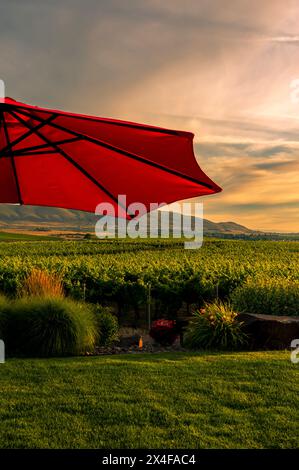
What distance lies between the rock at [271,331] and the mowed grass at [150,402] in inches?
53.4

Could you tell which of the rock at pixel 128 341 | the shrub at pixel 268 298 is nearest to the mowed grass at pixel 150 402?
the rock at pixel 128 341

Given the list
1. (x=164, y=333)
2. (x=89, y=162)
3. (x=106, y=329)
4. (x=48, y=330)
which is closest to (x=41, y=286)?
(x=106, y=329)

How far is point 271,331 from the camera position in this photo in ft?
Answer: 33.2

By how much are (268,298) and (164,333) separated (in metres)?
2.79

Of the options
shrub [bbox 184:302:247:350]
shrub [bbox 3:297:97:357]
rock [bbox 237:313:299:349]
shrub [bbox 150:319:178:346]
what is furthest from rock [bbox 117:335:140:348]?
rock [bbox 237:313:299:349]

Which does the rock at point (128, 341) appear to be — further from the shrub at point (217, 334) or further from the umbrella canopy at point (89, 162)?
the umbrella canopy at point (89, 162)

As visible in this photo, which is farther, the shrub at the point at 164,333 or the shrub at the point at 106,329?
the shrub at the point at 164,333

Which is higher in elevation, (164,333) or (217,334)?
(217,334)

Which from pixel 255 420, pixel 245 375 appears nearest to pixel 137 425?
pixel 255 420

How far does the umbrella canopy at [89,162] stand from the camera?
5.01 m

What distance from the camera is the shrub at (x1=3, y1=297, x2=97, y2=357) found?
30.8 feet

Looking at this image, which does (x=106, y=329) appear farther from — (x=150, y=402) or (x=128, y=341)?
(x=150, y=402)
